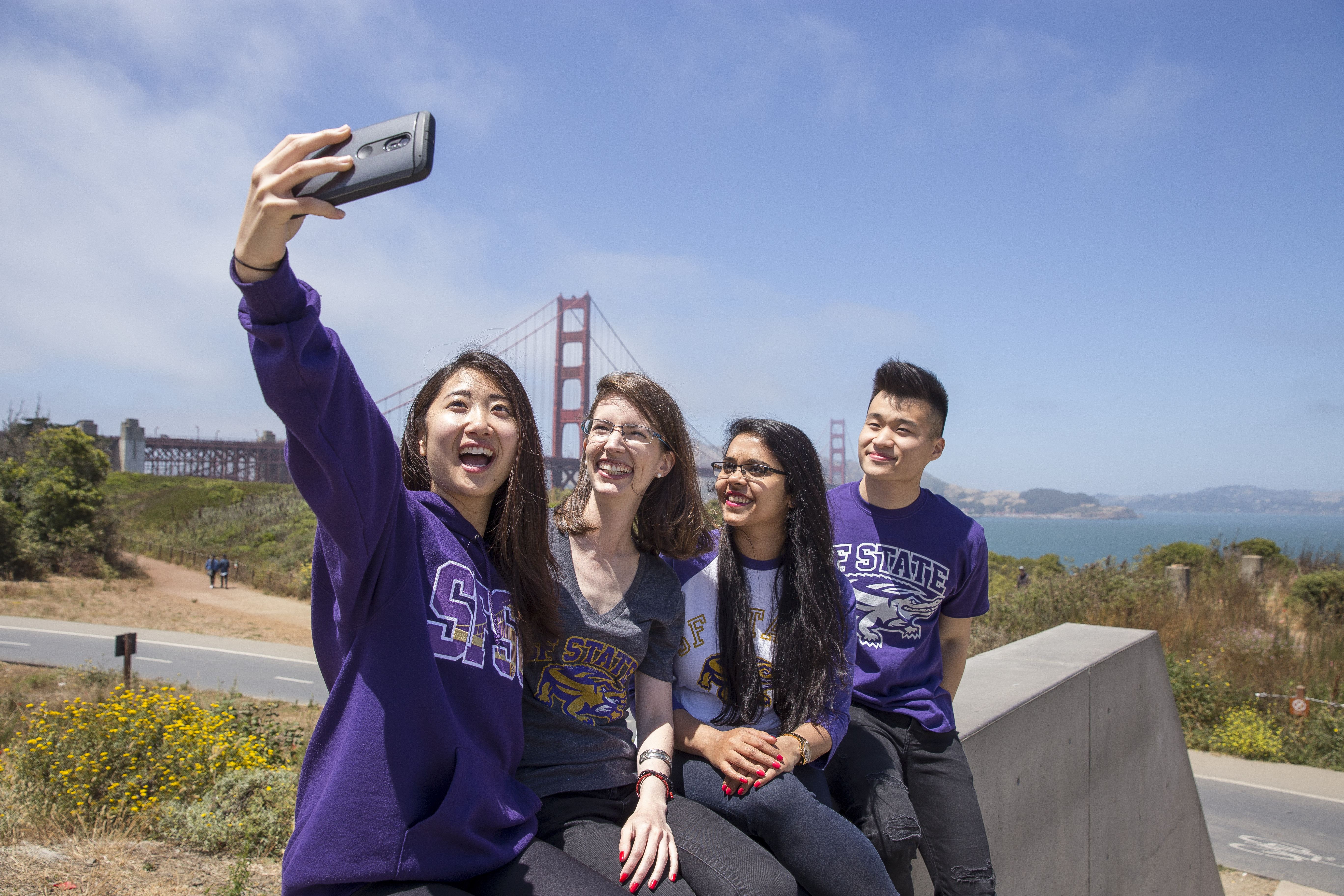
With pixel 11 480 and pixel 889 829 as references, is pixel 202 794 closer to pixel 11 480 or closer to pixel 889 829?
pixel 889 829

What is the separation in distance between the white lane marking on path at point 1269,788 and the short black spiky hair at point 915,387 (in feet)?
21.6

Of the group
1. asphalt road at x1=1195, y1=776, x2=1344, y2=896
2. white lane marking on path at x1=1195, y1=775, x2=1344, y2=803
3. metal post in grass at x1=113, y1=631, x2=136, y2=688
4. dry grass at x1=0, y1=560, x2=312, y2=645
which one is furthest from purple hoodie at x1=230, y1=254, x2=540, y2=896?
dry grass at x1=0, y1=560, x2=312, y2=645

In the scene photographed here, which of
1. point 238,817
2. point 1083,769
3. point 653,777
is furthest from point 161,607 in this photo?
point 653,777

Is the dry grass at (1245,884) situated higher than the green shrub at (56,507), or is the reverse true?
the green shrub at (56,507)

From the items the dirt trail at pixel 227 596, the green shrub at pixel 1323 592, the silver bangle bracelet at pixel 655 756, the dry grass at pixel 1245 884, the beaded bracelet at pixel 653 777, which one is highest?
the silver bangle bracelet at pixel 655 756

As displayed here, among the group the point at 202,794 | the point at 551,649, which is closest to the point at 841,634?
the point at 551,649

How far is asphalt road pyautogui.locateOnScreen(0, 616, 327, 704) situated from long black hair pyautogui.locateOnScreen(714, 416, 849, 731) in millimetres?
9548

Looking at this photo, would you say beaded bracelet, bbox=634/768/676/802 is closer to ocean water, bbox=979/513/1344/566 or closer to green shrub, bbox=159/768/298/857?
green shrub, bbox=159/768/298/857

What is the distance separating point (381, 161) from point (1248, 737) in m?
9.13

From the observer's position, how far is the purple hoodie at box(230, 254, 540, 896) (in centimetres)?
111

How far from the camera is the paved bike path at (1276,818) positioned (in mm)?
5473

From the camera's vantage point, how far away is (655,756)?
1698mm

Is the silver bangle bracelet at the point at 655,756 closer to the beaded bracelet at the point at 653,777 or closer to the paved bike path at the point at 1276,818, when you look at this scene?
the beaded bracelet at the point at 653,777

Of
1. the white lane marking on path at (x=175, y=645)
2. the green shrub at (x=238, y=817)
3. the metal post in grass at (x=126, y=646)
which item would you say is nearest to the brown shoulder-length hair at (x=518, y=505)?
the green shrub at (x=238, y=817)
